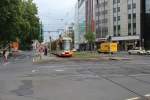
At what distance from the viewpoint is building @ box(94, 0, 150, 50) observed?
134 m

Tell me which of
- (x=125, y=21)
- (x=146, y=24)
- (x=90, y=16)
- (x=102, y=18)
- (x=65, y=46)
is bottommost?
(x=65, y=46)

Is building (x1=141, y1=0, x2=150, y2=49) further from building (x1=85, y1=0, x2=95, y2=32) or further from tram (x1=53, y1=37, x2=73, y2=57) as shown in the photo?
tram (x1=53, y1=37, x2=73, y2=57)

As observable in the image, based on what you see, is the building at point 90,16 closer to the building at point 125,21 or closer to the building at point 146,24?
the building at point 125,21

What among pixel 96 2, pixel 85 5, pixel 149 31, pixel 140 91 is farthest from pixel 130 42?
pixel 140 91

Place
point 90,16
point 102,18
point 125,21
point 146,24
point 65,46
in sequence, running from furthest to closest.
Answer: point 90,16 < point 102,18 < point 125,21 < point 146,24 < point 65,46

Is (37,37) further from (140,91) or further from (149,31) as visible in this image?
(140,91)

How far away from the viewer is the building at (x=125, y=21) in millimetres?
134250

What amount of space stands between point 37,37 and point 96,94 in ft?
374

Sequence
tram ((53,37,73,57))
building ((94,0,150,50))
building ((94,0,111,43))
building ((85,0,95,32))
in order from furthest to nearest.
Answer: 1. building ((85,0,95,32))
2. building ((94,0,111,43))
3. building ((94,0,150,50))
4. tram ((53,37,73,57))

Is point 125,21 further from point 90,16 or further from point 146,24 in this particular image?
point 90,16

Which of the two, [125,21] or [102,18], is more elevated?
[102,18]

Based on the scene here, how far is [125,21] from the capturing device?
14188 centimetres

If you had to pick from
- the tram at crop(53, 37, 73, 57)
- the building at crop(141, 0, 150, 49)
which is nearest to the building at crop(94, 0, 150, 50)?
the building at crop(141, 0, 150, 49)

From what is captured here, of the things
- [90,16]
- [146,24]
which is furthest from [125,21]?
[90,16]
